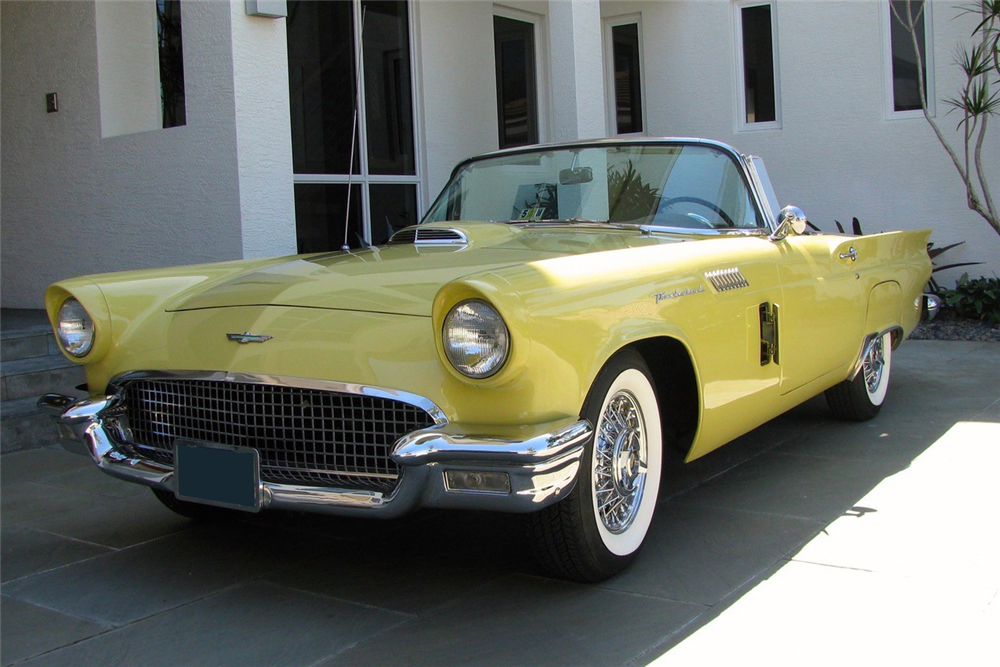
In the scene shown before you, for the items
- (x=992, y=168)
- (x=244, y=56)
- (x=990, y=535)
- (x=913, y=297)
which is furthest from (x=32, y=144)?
(x=992, y=168)

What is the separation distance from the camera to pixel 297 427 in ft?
9.04

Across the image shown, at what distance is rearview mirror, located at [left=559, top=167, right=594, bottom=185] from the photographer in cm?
415

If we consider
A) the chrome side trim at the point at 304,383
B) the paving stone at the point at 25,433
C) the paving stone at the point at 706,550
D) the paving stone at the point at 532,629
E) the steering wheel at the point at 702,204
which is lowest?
the paving stone at the point at 532,629

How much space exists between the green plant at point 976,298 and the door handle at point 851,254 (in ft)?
14.3

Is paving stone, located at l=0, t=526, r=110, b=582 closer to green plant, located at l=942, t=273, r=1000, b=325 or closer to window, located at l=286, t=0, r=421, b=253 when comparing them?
window, located at l=286, t=0, r=421, b=253

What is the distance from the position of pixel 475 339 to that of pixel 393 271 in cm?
74

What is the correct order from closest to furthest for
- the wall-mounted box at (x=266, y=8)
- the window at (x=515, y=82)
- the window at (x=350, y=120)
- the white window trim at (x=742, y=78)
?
the wall-mounted box at (x=266, y=8) < the window at (x=350, y=120) < the window at (x=515, y=82) < the white window trim at (x=742, y=78)

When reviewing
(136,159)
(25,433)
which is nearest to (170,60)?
(136,159)

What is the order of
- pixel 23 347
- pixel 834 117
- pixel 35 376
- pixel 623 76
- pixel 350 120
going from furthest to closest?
pixel 623 76
pixel 834 117
pixel 350 120
pixel 23 347
pixel 35 376

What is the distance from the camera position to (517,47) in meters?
9.70

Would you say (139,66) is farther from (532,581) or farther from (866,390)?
(532,581)

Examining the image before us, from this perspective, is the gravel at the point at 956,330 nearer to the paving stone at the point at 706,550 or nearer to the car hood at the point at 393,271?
the paving stone at the point at 706,550

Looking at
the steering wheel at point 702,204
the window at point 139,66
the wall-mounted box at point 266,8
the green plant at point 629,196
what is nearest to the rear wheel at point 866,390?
the steering wheel at point 702,204

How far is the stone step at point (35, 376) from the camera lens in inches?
203
